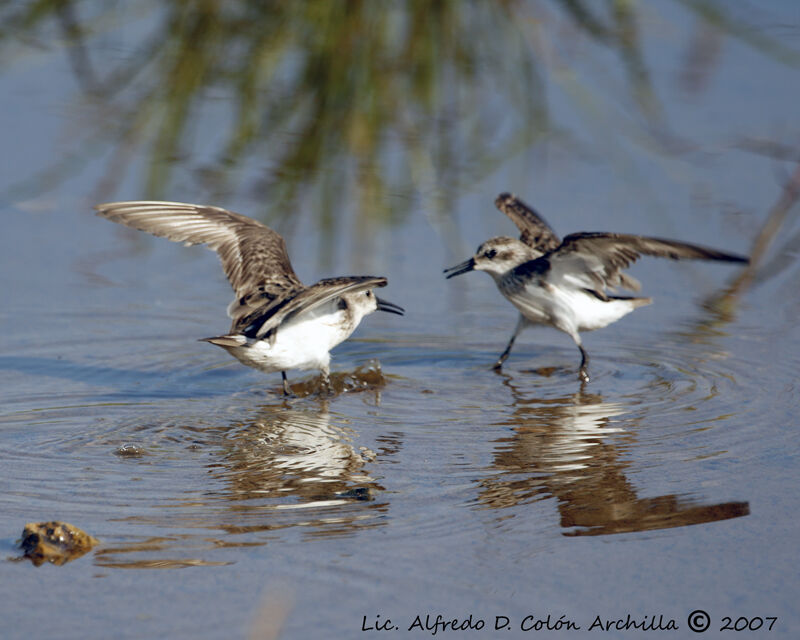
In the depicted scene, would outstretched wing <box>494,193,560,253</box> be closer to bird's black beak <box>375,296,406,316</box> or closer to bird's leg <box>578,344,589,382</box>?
bird's leg <box>578,344,589,382</box>

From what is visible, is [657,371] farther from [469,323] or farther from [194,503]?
[194,503]

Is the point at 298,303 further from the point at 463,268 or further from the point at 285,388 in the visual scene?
the point at 463,268

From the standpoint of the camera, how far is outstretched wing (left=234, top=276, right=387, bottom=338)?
597cm

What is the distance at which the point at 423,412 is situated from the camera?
20.2 feet

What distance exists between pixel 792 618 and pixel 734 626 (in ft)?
0.63

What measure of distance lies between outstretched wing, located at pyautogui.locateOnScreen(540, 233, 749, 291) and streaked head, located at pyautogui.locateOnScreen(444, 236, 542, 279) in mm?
284

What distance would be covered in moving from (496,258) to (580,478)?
294 cm

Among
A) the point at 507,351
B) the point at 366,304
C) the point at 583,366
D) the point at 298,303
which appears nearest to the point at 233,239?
the point at 366,304

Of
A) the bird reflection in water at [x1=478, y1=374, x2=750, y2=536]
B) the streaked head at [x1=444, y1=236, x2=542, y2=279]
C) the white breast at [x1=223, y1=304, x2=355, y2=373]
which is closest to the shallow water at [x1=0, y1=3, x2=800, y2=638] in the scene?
the bird reflection in water at [x1=478, y1=374, x2=750, y2=536]

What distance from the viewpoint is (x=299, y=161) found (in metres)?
9.00

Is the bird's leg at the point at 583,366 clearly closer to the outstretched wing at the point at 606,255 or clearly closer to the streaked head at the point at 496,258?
the outstretched wing at the point at 606,255

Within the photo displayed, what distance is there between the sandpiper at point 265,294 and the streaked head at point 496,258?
0.59 m

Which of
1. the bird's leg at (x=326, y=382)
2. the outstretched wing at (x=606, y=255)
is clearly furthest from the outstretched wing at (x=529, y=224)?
the bird's leg at (x=326, y=382)

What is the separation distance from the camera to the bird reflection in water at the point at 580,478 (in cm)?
447
